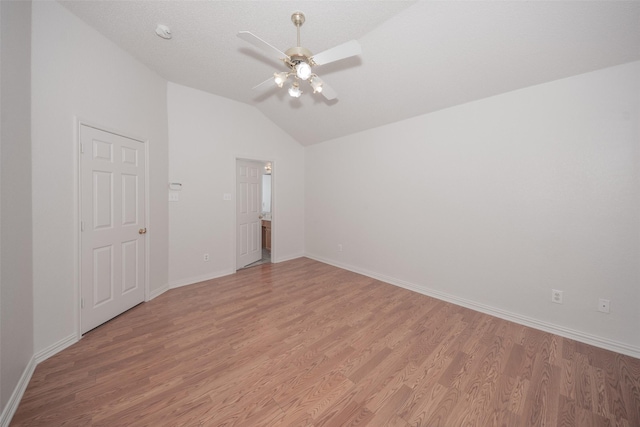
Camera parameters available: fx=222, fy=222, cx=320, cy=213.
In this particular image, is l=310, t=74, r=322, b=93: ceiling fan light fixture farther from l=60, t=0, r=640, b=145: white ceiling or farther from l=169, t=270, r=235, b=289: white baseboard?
l=169, t=270, r=235, b=289: white baseboard

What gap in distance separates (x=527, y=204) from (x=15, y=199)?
461cm

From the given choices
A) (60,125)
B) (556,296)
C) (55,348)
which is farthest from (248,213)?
(556,296)

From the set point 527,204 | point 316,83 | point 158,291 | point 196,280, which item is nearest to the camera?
point 316,83

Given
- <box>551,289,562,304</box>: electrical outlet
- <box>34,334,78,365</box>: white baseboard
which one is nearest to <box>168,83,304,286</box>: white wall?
<box>34,334,78,365</box>: white baseboard

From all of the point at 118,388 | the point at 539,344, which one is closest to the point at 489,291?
the point at 539,344

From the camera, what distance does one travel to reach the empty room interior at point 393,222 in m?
1.58

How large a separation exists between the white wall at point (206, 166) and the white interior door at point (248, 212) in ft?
0.92

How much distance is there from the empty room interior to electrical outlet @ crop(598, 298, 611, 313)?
2cm

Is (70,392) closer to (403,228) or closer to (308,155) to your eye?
(403,228)

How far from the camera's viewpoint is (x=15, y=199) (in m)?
1.61

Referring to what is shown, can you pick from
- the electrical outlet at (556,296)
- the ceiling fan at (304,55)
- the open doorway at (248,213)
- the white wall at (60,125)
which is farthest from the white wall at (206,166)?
the electrical outlet at (556,296)

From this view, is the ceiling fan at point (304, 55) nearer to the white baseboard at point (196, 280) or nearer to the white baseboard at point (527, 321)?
the white baseboard at point (527, 321)

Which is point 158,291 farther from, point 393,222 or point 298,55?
point 393,222

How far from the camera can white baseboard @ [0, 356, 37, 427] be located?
1.35 metres
